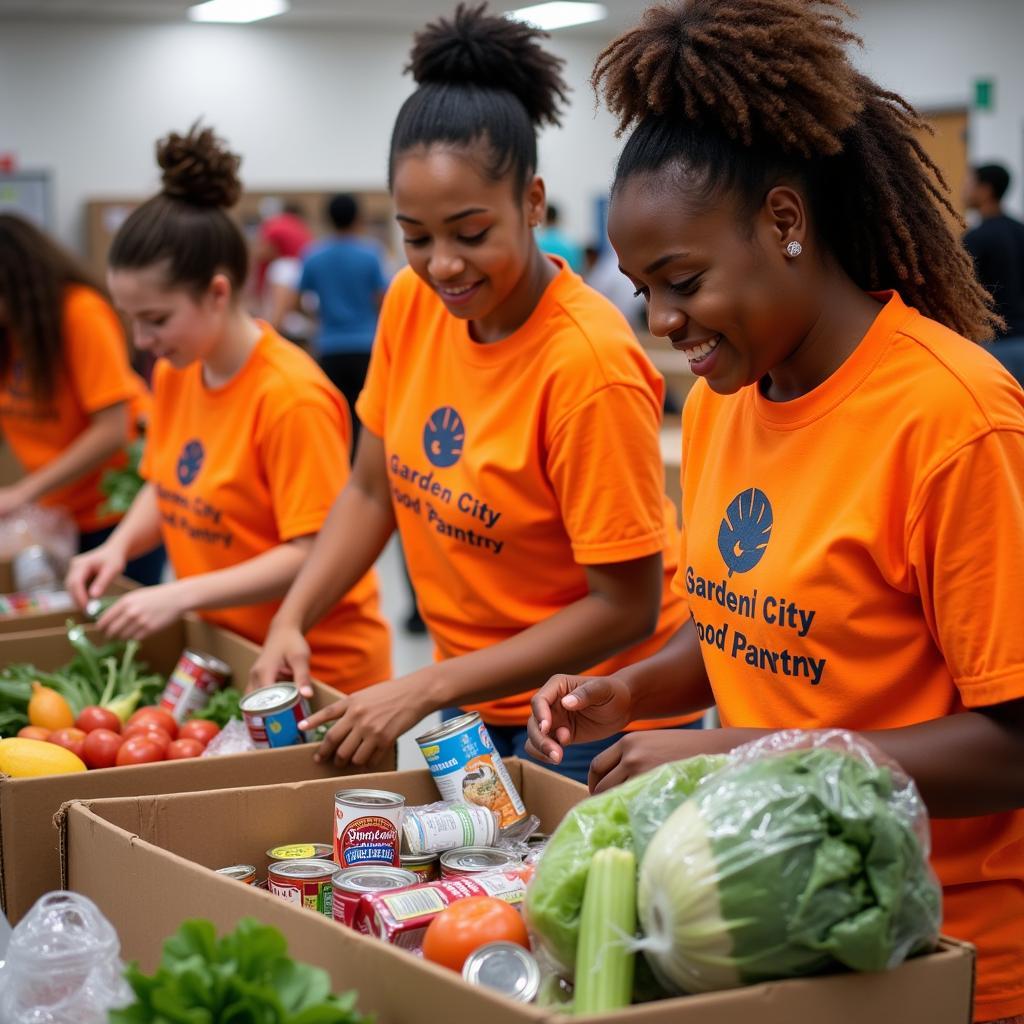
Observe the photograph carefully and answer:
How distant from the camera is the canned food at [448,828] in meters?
1.50

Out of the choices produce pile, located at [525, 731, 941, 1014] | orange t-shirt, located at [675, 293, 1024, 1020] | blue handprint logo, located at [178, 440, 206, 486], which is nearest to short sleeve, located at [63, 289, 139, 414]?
blue handprint logo, located at [178, 440, 206, 486]

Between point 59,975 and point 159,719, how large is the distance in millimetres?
923

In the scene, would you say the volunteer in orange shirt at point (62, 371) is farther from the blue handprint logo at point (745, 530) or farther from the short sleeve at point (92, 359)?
the blue handprint logo at point (745, 530)

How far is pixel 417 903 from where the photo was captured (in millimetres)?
1269

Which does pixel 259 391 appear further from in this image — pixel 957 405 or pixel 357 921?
pixel 957 405

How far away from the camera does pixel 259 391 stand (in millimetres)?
2404

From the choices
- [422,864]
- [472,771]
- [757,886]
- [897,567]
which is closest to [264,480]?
[472,771]

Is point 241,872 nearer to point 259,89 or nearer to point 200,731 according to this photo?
point 200,731

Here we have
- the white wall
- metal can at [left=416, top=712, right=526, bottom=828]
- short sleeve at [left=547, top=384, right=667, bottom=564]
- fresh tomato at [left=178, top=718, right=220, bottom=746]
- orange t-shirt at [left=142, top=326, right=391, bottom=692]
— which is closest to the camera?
metal can at [left=416, top=712, right=526, bottom=828]

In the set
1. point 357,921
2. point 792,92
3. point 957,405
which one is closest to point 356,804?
point 357,921

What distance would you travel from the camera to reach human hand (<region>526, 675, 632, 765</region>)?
1433 millimetres

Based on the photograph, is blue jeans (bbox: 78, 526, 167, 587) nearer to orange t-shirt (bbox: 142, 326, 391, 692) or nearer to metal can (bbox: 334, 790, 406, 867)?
orange t-shirt (bbox: 142, 326, 391, 692)

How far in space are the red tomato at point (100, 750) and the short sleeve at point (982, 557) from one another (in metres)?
1.24

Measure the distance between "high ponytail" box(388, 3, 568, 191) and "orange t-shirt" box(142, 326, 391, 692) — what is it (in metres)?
0.59
